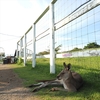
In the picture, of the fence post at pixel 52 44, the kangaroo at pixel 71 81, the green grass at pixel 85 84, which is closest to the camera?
the green grass at pixel 85 84

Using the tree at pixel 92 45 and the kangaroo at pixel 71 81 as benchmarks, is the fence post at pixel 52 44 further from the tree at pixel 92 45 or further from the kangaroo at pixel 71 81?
the tree at pixel 92 45

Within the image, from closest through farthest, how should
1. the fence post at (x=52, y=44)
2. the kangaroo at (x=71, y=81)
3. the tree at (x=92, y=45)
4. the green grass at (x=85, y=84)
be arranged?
the green grass at (x=85, y=84)
the kangaroo at (x=71, y=81)
the tree at (x=92, y=45)
the fence post at (x=52, y=44)

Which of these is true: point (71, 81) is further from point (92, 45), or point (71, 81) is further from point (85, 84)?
point (92, 45)

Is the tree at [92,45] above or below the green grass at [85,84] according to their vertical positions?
above

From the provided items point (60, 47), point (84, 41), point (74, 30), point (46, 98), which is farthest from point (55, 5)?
point (46, 98)

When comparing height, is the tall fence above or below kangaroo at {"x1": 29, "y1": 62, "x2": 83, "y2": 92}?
above

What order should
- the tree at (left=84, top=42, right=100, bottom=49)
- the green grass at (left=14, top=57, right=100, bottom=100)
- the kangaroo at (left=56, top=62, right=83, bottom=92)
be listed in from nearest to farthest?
the green grass at (left=14, top=57, right=100, bottom=100), the kangaroo at (left=56, top=62, right=83, bottom=92), the tree at (left=84, top=42, right=100, bottom=49)

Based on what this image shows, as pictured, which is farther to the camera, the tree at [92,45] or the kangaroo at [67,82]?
the tree at [92,45]

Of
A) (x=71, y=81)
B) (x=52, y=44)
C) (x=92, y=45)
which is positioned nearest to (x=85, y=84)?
(x=71, y=81)

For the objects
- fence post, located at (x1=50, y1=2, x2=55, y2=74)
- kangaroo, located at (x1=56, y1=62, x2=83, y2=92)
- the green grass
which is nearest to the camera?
the green grass

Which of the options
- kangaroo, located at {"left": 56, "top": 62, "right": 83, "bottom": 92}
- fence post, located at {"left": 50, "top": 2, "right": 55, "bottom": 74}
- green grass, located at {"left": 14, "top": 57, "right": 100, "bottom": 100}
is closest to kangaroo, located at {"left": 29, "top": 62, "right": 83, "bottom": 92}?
kangaroo, located at {"left": 56, "top": 62, "right": 83, "bottom": 92}

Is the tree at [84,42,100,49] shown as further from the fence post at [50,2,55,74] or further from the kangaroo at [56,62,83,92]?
the fence post at [50,2,55,74]

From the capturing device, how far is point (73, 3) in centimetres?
787

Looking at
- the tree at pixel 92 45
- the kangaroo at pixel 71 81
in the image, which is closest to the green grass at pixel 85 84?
the kangaroo at pixel 71 81
